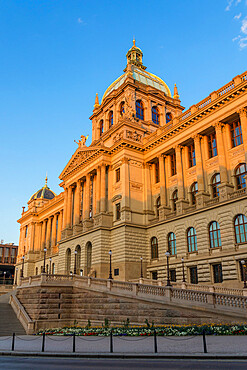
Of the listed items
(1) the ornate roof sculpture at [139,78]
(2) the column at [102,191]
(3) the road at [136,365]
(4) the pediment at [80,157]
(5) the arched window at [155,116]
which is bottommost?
(3) the road at [136,365]

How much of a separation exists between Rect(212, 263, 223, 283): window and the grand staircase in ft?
62.1

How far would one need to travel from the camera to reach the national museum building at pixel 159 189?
36281 millimetres

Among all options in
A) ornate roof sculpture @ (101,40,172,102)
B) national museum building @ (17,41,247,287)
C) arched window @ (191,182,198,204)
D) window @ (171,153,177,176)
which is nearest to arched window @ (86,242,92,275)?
national museum building @ (17,41,247,287)

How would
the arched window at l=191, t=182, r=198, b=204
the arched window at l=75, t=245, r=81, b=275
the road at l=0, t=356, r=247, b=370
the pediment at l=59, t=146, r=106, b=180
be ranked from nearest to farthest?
the road at l=0, t=356, r=247, b=370 < the arched window at l=191, t=182, r=198, b=204 < the arched window at l=75, t=245, r=81, b=275 < the pediment at l=59, t=146, r=106, b=180

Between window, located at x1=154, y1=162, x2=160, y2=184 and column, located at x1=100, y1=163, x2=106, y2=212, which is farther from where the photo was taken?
window, located at x1=154, y1=162, x2=160, y2=184

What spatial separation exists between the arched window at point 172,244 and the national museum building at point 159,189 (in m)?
0.12

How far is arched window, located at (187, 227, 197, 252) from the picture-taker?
128 ft

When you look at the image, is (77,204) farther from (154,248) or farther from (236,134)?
(236,134)

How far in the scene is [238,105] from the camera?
37.1 metres

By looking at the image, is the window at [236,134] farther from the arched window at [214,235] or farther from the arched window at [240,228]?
the arched window at [214,235]

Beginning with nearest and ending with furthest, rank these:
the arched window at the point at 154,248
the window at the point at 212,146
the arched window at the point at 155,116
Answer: the window at the point at 212,146
the arched window at the point at 154,248
the arched window at the point at 155,116

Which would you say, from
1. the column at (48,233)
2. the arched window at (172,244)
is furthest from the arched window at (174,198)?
the column at (48,233)

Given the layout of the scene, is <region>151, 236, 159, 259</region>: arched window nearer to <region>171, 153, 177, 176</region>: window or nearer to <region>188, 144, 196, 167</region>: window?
<region>171, 153, 177, 176</region>: window

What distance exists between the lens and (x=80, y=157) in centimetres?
5772
